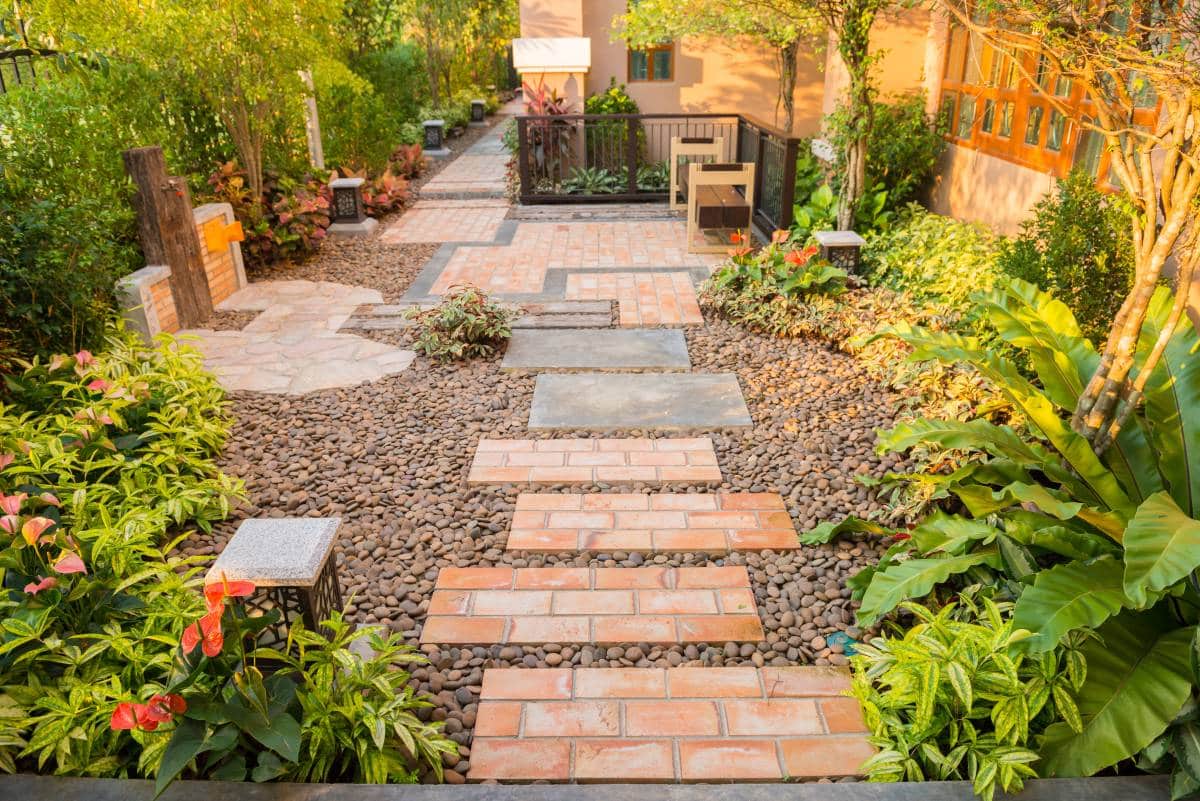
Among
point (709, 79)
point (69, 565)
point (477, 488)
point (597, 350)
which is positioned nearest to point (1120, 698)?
point (477, 488)

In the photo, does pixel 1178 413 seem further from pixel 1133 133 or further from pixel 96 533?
pixel 96 533

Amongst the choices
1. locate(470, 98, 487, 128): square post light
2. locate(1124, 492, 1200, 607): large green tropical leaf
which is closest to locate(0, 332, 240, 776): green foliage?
locate(1124, 492, 1200, 607): large green tropical leaf

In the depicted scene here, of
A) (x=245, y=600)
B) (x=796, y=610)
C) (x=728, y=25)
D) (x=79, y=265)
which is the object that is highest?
(x=728, y=25)

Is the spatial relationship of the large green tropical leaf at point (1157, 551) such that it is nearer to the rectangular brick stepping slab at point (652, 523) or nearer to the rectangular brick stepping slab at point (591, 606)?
the rectangular brick stepping slab at point (591, 606)

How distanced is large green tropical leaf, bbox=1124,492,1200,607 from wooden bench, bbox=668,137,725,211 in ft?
26.3

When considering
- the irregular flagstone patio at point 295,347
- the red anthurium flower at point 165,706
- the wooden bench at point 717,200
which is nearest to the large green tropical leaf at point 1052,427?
the red anthurium flower at point 165,706

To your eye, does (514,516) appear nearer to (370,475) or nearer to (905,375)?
(370,475)

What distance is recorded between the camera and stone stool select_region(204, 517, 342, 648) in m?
2.37

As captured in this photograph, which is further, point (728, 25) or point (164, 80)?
point (728, 25)

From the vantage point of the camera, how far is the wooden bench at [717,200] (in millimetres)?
7754

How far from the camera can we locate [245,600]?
8.28ft

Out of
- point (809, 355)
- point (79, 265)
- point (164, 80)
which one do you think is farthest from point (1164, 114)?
point (164, 80)

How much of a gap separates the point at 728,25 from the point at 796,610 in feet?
29.1

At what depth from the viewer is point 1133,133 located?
281cm
